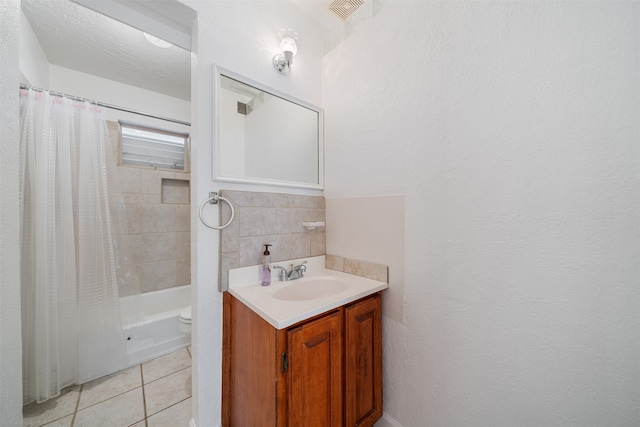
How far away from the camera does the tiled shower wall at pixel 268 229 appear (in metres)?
1.15

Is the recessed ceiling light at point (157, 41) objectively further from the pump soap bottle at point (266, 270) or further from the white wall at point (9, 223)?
the pump soap bottle at point (266, 270)

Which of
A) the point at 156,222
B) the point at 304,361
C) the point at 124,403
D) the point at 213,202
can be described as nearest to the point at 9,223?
the point at 213,202

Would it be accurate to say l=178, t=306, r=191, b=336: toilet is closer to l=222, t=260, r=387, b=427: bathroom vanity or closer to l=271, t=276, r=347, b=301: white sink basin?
l=222, t=260, r=387, b=427: bathroom vanity

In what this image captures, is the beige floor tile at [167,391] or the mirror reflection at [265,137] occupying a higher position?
the mirror reflection at [265,137]

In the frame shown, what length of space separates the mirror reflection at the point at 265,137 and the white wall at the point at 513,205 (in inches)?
20.7

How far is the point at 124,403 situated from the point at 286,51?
8.07 feet

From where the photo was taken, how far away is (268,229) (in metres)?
1.30

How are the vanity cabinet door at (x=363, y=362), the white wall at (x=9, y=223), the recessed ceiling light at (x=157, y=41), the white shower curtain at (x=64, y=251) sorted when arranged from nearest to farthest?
the white wall at (x=9, y=223)
the vanity cabinet door at (x=363, y=362)
the white shower curtain at (x=64, y=251)
the recessed ceiling light at (x=157, y=41)

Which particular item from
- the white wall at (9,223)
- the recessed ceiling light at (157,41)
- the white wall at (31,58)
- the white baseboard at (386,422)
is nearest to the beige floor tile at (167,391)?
the white wall at (9,223)

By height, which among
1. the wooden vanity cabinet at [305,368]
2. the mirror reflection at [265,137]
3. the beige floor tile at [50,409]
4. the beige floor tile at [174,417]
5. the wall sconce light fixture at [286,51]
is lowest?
the beige floor tile at [174,417]

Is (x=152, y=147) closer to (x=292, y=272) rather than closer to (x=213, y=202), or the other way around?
(x=213, y=202)

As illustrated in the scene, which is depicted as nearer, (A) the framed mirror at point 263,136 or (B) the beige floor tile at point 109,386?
(A) the framed mirror at point 263,136

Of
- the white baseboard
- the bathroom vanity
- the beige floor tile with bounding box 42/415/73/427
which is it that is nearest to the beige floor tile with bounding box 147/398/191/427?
the bathroom vanity

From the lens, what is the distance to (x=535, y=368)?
0.77 meters
